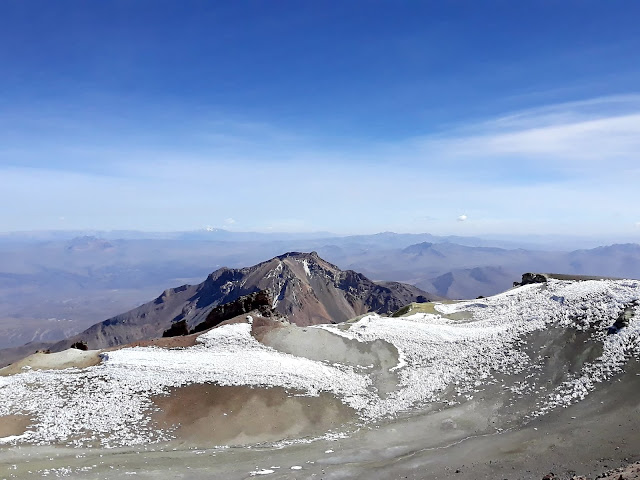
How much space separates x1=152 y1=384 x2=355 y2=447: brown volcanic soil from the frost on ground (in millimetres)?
1015

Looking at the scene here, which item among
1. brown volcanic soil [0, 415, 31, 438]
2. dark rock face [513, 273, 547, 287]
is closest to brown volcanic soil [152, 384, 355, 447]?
brown volcanic soil [0, 415, 31, 438]

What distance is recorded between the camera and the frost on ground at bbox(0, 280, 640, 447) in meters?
30.5

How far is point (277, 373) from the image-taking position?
126 feet

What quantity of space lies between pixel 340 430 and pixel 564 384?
58.6 ft

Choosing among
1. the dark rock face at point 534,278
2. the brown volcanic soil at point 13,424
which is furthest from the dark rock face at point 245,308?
the dark rock face at point 534,278

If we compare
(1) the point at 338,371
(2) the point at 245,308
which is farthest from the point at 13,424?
(2) the point at 245,308

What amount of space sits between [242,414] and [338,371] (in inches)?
432

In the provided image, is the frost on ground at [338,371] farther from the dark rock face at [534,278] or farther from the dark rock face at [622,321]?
the dark rock face at [534,278]

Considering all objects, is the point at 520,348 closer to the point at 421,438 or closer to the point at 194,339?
the point at 421,438

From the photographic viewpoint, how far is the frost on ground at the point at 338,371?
100 feet

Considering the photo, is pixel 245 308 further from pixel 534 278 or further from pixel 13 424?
pixel 534 278

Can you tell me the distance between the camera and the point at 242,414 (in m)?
32.0

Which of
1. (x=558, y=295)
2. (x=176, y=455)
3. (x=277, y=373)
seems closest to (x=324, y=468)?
(x=176, y=455)

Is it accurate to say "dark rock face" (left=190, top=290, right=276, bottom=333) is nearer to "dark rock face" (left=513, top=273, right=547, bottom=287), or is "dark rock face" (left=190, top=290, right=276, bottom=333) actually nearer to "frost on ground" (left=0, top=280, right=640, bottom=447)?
"frost on ground" (left=0, top=280, right=640, bottom=447)
